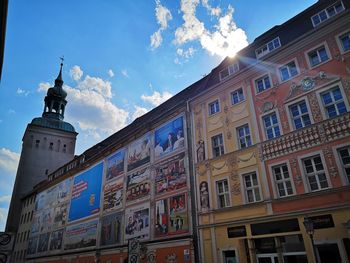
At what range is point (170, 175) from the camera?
Result: 76.4ft

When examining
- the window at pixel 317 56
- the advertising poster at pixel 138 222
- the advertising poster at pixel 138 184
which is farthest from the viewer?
the advertising poster at pixel 138 184

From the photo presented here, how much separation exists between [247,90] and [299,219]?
9.04 m

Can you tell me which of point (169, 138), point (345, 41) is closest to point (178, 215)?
point (169, 138)

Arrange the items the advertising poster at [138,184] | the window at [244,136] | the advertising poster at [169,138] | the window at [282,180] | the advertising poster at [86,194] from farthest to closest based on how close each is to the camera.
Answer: the advertising poster at [86,194] < the advertising poster at [138,184] < the advertising poster at [169,138] < the window at [244,136] < the window at [282,180]

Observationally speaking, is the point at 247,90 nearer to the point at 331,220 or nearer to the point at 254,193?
the point at 254,193

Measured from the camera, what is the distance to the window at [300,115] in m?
16.0

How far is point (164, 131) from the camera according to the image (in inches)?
1017

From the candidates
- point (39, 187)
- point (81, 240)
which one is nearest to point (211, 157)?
point (81, 240)

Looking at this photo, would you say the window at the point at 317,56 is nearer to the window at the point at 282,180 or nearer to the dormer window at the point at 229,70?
the dormer window at the point at 229,70

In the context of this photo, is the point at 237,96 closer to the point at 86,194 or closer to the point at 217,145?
the point at 217,145

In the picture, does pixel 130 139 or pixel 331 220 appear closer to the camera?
pixel 331 220

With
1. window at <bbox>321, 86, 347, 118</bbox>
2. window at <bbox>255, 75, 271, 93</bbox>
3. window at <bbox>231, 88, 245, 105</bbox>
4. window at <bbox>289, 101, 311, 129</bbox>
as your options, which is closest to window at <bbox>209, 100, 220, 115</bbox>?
window at <bbox>231, 88, 245, 105</bbox>

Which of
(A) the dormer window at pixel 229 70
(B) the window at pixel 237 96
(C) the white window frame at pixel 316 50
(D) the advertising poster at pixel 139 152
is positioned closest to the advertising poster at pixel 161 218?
(D) the advertising poster at pixel 139 152

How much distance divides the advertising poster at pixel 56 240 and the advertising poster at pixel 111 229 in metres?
11.7
